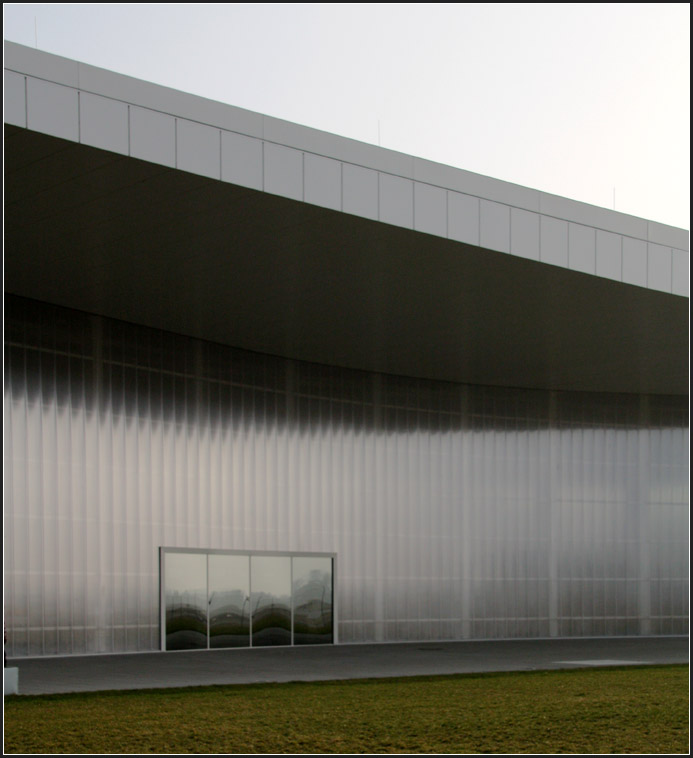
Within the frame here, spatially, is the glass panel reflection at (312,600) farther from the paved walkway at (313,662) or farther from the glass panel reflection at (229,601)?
the glass panel reflection at (229,601)

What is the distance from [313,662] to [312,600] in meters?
6.01

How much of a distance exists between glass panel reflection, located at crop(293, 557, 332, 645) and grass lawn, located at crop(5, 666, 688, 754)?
10.7 m

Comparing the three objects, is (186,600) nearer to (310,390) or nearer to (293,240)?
(310,390)

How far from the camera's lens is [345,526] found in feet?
84.8

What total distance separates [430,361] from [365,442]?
2.77 m

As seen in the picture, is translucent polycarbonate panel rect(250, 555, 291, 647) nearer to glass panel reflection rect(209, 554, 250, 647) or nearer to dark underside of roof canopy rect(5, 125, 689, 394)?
glass panel reflection rect(209, 554, 250, 647)

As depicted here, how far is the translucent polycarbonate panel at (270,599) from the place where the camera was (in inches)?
936

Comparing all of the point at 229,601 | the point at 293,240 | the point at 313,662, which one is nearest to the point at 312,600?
the point at 229,601

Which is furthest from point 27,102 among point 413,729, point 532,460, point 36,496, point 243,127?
point 532,460

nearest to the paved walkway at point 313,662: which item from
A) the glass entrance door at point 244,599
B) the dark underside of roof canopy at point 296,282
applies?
the glass entrance door at point 244,599

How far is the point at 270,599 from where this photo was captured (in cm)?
2412

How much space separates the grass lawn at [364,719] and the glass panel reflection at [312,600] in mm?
10661

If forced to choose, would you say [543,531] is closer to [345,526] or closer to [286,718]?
[345,526]

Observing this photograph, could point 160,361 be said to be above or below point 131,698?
above
